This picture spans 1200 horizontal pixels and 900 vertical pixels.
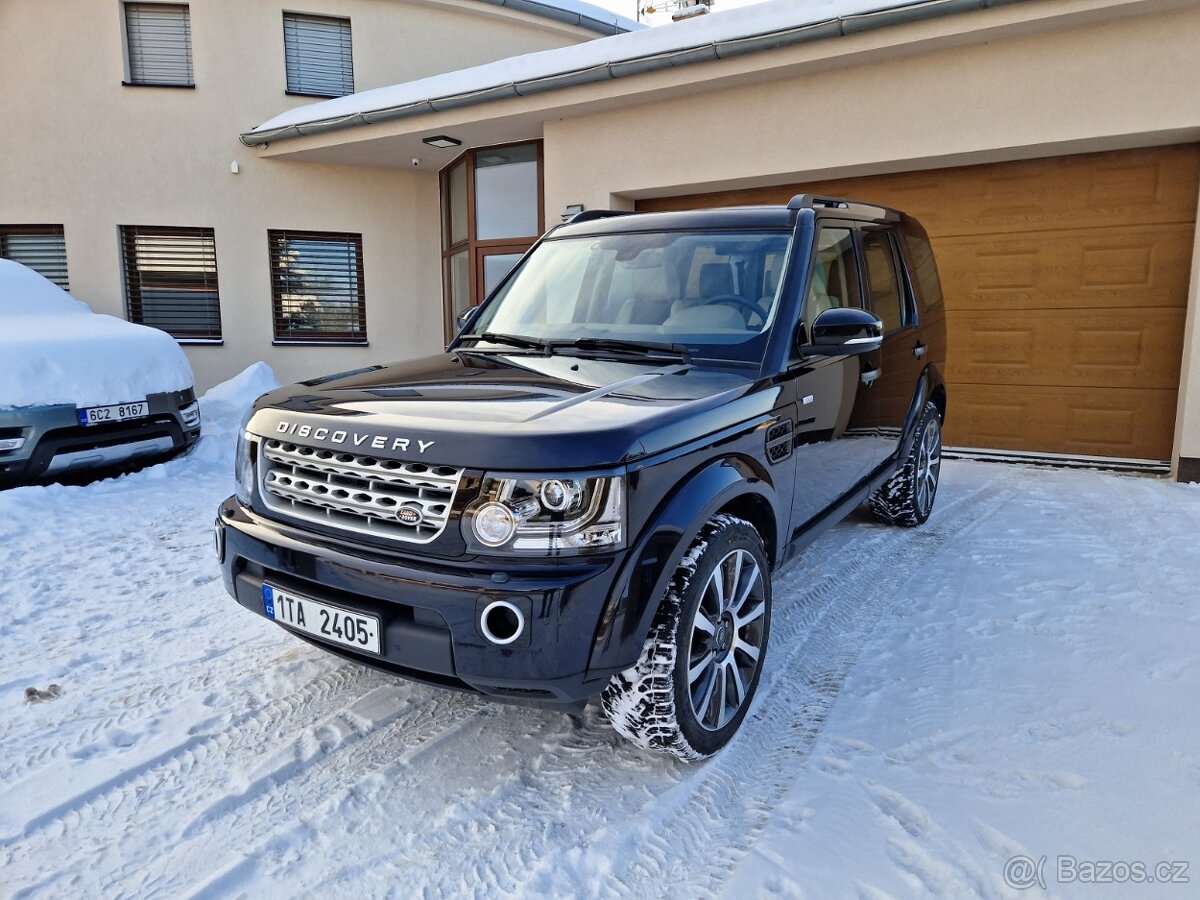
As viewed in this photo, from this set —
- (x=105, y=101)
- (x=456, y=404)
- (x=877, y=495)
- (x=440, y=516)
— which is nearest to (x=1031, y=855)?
(x=440, y=516)

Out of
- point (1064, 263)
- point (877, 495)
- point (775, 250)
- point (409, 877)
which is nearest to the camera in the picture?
point (409, 877)

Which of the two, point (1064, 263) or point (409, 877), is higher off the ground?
point (1064, 263)

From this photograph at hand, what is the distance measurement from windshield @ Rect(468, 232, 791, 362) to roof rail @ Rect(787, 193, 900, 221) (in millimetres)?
258

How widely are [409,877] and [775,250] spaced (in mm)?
2660

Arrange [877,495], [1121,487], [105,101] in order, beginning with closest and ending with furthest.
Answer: [877,495] < [1121,487] < [105,101]

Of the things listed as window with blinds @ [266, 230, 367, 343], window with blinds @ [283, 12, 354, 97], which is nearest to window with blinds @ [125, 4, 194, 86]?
window with blinds @ [283, 12, 354, 97]

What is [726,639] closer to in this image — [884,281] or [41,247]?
[884,281]

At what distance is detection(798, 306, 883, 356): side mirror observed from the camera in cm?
308

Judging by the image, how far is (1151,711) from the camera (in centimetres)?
281

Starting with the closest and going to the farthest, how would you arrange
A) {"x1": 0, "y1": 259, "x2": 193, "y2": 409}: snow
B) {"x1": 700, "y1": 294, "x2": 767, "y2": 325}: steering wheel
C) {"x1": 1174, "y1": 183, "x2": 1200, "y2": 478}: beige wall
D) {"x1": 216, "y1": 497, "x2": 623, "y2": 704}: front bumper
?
{"x1": 216, "y1": 497, "x2": 623, "y2": 704}: front bumper
{"x1": 700, "y1": 294, "x2": 767, "y2": 325}: steering wheel
{"x1": 0, "y1": 259, "x2": 193, "y2": 409}: snow
{"x1": 1174, "y1": 183, "x2": 1200, "y2": 478}: beige wall

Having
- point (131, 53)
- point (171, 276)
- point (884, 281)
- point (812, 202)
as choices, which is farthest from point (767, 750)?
point (131, 53)

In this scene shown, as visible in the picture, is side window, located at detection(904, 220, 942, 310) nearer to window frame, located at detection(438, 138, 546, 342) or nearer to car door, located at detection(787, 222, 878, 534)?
car door, located at detection(787, 222, 878, 534)

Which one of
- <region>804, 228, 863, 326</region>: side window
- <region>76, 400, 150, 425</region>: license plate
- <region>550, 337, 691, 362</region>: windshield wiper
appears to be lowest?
<region>76, 400, 150, 425</region>: license plate

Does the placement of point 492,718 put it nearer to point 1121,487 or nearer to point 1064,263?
point 1121,487
